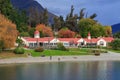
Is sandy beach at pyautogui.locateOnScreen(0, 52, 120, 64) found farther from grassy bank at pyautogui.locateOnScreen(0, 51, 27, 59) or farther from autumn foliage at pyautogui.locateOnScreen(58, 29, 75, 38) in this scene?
autumn foliage at pyautogui.locateOnScreen(58, 29, 75, 38)

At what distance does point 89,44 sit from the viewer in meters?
133

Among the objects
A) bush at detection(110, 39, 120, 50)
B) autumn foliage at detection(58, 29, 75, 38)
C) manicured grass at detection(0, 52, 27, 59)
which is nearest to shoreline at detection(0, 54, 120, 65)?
manicured grass at detection(0, 52, 27, 59)

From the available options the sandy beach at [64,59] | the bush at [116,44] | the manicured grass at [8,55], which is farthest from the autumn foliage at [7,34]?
the bush at [116,44]

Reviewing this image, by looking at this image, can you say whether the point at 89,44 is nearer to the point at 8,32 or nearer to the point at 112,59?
the point at 112,59

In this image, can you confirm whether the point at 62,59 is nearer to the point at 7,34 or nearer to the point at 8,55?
the point at 8,55

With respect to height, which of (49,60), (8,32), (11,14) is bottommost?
(49,60)

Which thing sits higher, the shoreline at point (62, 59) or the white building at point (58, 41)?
the white building at point (58, 41)

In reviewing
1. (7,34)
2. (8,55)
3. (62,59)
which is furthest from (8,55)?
(62,59)

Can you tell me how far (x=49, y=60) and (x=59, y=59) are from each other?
2.79 metres

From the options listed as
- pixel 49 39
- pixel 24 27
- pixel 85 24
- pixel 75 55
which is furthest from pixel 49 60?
pixel 85 24

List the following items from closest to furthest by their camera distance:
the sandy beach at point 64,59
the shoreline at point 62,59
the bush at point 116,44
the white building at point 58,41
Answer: the shoreline at point 62,59
the sandy beach at point 64,59
the bush at point 116,44
the white building at point 58,41

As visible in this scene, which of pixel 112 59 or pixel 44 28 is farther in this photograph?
pixel 44 28

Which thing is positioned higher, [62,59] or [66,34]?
[66,34]

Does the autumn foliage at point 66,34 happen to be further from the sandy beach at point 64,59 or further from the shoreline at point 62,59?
the shoreline at point 62,59
